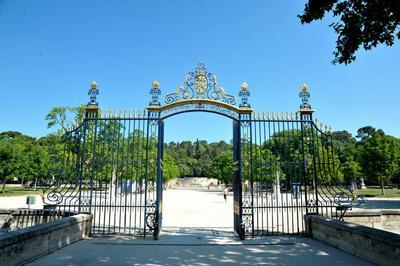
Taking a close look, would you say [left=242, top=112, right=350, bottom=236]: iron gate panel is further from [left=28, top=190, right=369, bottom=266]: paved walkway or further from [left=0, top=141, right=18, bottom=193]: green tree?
[left=0, top=141, right=18, bottom=193]: green tree

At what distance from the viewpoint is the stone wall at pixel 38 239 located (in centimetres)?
466

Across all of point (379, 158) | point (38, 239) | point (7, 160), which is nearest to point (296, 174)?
point (38, 239)

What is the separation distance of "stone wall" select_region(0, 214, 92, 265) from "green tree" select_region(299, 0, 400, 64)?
6617 millimetres

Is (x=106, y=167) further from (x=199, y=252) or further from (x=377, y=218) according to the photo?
(x=377, y=218)

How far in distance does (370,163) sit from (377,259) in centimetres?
2749

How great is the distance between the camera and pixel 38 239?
5.52m

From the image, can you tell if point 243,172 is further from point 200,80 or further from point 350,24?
point 350,24

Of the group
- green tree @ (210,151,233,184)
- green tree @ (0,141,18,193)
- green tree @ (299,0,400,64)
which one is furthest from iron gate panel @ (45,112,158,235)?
green tree @ (210,151,233,184)

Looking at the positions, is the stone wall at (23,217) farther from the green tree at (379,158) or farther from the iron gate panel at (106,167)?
the green tree at (379,158)

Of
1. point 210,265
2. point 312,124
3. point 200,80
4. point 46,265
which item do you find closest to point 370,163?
point 312,124

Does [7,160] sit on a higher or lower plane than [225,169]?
higher

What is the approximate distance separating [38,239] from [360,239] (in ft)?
22.0

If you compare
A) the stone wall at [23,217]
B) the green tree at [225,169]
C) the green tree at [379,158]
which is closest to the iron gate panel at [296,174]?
the stone wall at [23,217]

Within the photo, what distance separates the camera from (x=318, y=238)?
7449 mm
